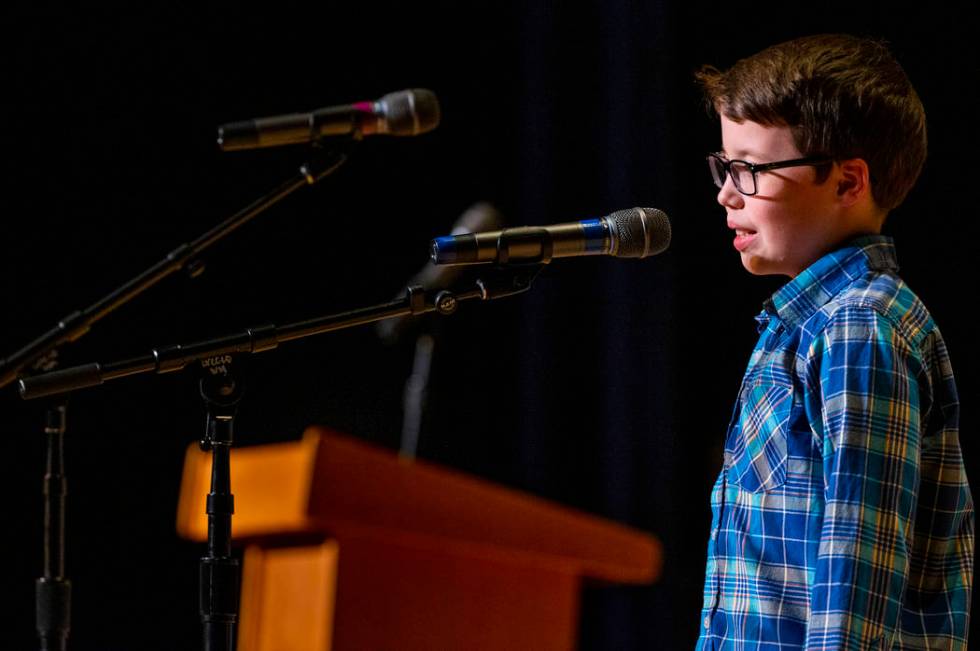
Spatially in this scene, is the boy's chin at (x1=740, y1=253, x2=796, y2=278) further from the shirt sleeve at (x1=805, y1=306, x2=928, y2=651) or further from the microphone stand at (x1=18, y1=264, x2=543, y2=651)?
the microphone stand at (x1=18, y1=264, x2=543, y2=651)

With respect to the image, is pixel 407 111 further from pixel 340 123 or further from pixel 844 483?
pixel 844 483

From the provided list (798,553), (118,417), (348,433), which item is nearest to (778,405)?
(798,553)

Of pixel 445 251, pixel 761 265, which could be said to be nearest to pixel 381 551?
pixel 445 251

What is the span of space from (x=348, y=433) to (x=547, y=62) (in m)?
1.66

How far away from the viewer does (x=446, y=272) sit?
10.9 feet

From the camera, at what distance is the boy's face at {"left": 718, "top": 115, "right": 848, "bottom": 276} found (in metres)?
1.50

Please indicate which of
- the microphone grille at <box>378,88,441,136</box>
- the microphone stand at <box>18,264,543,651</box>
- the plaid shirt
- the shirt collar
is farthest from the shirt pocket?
the microphone grille at <box>378,88,441,136</box>

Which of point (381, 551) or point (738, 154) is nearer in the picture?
point (738, 154)

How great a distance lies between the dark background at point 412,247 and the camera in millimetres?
3086

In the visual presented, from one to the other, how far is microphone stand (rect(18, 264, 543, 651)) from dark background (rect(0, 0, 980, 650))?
5.54 feet


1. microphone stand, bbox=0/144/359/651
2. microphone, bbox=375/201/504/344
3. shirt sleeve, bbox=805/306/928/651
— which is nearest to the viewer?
shirt sleeve, bbox=805/306/928/651

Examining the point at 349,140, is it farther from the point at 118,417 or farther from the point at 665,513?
the point at 665,513

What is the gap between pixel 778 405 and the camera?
1.41m

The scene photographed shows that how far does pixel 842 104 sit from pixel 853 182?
105 mm
